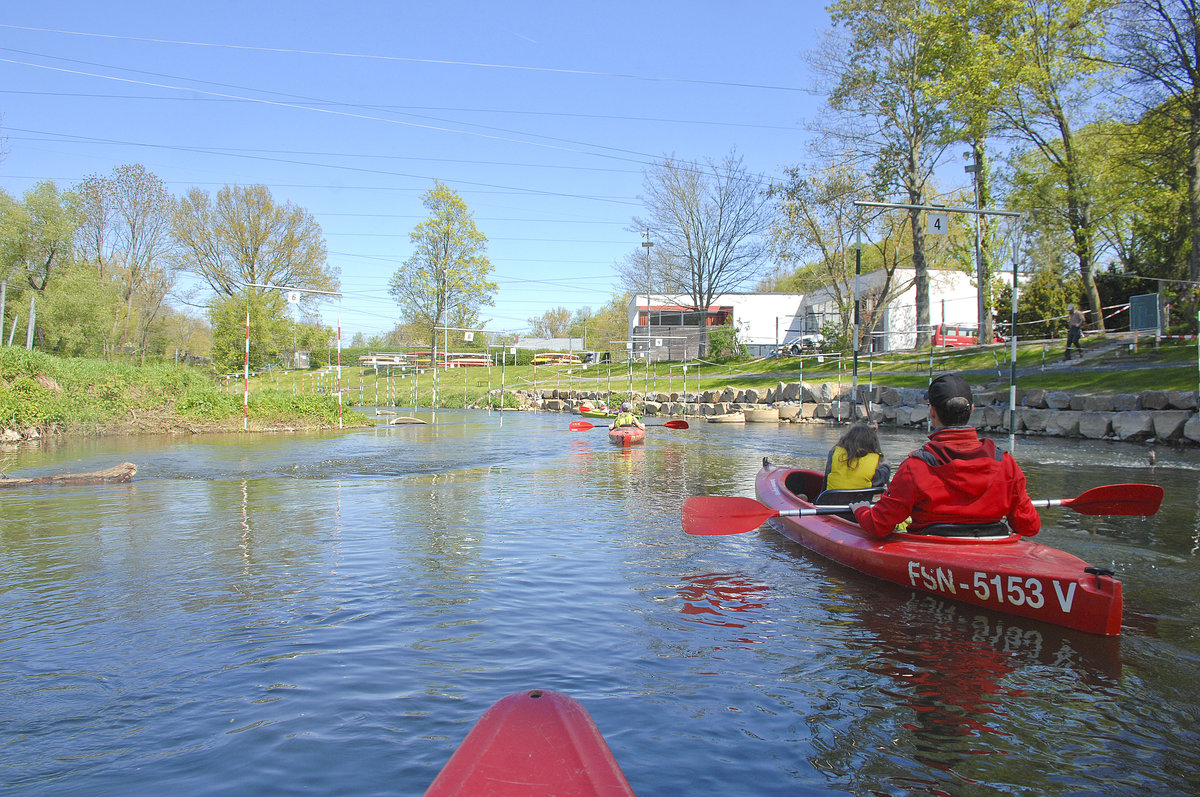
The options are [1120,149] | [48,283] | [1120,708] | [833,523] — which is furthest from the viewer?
[48,283]

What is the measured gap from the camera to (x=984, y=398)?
62.5 ft

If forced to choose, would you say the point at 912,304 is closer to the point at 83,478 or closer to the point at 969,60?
the point at 969,60

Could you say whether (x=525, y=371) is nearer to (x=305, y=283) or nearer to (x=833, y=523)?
(x=305, y=283)

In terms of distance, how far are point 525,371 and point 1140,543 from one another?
1626 inches

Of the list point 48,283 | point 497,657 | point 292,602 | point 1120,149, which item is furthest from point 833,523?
point 48,283

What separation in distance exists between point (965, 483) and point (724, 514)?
82.5 inches

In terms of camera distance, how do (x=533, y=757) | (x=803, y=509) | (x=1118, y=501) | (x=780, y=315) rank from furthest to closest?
(x=780, y=315), (x=803, y=509), (x=1118, y=501), (x=533, y=757)

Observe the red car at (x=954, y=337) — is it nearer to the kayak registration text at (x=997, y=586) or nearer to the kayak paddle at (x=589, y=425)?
the kayak paddle at (x=589, y=425)

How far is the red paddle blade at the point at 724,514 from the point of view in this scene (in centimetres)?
629

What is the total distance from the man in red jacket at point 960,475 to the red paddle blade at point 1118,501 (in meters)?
1.47

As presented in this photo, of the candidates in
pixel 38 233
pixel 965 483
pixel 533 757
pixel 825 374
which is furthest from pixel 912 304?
pixel 38 233

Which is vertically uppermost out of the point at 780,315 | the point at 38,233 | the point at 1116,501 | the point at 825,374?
the point at 38,233

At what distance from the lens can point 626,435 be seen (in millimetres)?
16375

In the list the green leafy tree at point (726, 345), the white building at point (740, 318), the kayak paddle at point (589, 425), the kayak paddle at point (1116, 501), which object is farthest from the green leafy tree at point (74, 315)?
the kayak paddle at point (1116, 501)
